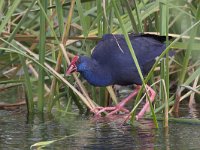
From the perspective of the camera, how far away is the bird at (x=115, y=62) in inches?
191

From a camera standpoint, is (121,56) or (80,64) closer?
(80,64)

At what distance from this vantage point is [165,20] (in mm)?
4551

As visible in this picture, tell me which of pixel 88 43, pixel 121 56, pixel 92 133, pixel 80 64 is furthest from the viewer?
pixel 88 43

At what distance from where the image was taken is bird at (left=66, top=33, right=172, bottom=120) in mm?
4844

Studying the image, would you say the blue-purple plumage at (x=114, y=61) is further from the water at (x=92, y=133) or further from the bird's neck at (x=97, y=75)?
the water at (x=92, y=133)

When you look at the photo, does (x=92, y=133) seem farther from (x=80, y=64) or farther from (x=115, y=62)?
(x=115, y=62)

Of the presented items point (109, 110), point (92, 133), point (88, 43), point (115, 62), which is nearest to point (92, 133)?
point (92, 133)

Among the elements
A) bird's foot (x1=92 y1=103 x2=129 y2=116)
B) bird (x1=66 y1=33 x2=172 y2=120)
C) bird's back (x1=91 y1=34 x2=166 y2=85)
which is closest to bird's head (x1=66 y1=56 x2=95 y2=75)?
bird (x1=66 y1=33 x2=172 y2=120)

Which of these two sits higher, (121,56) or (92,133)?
(121,56)

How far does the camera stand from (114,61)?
4.95 m

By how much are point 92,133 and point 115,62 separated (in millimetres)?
830

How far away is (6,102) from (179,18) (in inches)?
62.9

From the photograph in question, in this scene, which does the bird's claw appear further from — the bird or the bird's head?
the bird's head

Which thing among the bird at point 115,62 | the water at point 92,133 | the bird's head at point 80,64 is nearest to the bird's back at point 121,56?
the bird at point 115,62
